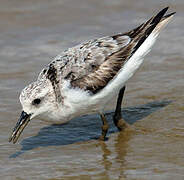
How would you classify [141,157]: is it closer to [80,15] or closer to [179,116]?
[179,116]

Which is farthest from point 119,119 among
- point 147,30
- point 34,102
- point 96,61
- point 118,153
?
point 34,102

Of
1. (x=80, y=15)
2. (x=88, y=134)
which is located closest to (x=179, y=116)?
(x=88, y=134)

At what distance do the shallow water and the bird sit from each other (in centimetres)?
52

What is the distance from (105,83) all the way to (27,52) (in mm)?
4467

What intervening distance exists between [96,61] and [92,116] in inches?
69.3

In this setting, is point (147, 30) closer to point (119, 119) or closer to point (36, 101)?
point (119, 119)

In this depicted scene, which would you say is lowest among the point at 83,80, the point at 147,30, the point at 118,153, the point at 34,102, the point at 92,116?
the point at 92,116

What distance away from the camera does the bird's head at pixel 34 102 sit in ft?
29.4

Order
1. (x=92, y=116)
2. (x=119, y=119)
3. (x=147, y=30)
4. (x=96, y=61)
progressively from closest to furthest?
1. (x=96, y=61)
2. (x=147, y=30)
3. (x=119, y=119)
4. (x=92, y=116)

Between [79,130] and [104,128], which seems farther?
[79,130]

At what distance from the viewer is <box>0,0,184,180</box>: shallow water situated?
857 cm

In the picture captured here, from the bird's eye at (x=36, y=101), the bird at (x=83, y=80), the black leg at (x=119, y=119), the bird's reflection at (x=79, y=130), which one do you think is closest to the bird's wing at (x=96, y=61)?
the bird at (x=83, y=80)

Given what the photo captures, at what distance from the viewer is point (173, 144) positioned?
9.12 metres

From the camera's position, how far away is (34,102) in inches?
355
